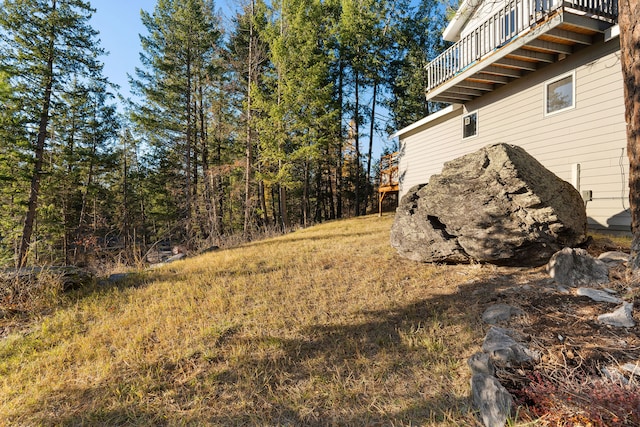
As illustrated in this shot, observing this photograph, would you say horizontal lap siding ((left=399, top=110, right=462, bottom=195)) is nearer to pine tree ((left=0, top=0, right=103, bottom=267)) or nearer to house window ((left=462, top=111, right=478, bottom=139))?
house window ((left=462, top=111, right=478, bottom=139))

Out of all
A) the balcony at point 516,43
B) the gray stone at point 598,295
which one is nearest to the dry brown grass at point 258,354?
the gray stone at point 598,295

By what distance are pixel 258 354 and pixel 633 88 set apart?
5299 mm

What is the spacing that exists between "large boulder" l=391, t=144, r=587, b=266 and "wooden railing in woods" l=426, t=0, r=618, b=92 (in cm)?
401

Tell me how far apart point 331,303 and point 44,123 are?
46.4 feet

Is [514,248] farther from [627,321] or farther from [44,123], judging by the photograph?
[44,123]

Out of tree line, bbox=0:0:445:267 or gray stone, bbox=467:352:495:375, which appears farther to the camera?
tree line, bbox=0:0:445:267

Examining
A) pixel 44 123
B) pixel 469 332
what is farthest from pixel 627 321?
pixel 44 123

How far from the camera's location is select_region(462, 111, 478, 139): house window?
30.6 feet

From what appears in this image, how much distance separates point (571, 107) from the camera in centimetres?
655

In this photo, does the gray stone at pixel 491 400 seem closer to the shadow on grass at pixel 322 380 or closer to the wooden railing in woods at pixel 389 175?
the shadow on grass at pixel 322 380

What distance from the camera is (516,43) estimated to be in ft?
21.3

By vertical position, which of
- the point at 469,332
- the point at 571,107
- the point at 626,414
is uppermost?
the point at 571,107

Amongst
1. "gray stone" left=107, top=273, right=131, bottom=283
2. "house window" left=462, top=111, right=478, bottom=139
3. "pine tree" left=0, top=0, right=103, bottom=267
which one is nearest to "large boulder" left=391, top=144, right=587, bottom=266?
"house window" left=462, top=111, right=478, bottom=139

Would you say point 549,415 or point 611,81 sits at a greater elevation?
point 611,81
